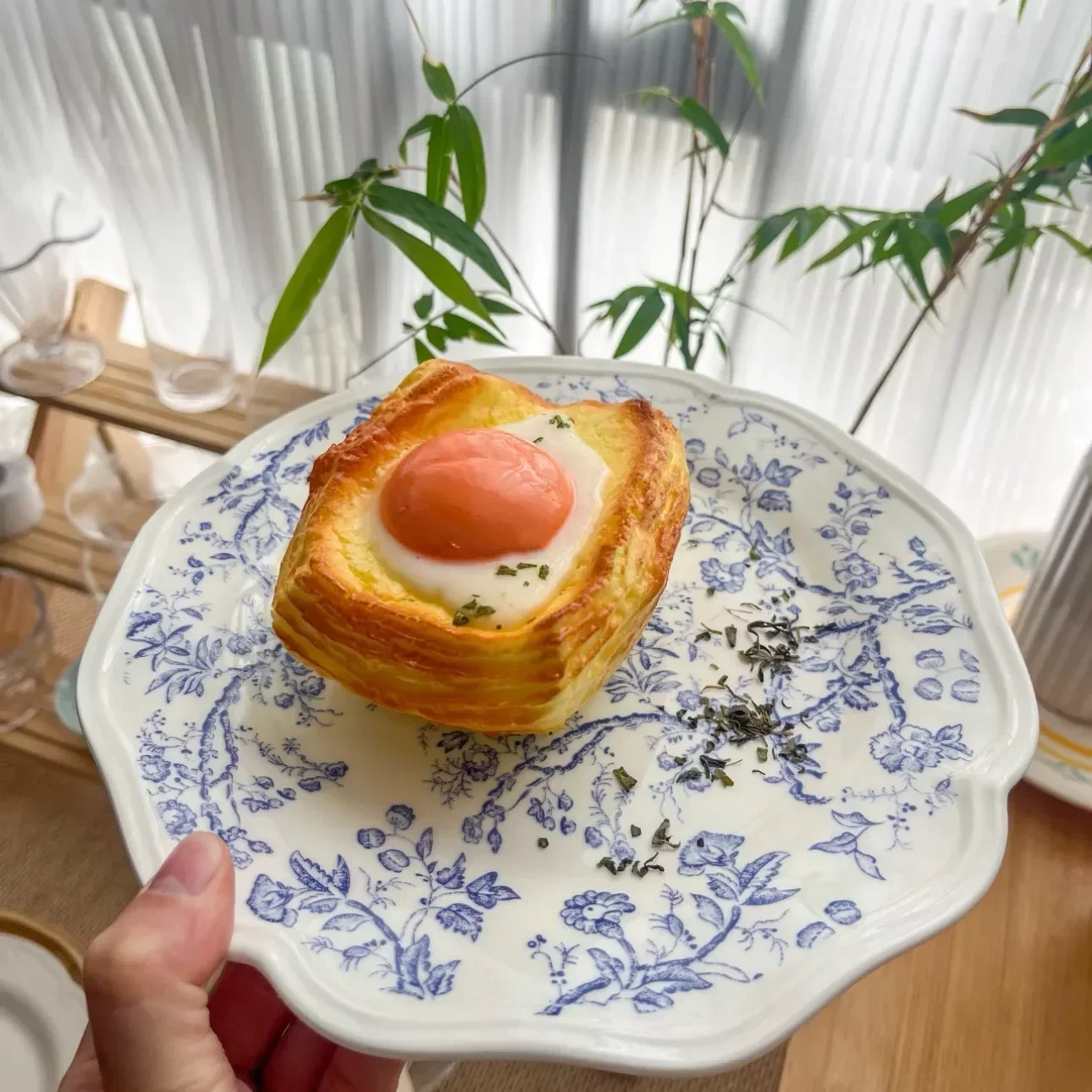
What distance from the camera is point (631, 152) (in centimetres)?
84

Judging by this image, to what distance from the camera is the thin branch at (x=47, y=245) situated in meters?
0.91

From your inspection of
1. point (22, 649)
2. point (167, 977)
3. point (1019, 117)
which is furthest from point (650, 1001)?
point (22, 649)

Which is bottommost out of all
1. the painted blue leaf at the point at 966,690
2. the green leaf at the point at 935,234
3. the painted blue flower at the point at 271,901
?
the painted blue flower at the point at 271,901

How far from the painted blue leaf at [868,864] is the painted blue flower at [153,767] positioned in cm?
37

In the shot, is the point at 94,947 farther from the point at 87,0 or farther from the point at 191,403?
the point at 87,0

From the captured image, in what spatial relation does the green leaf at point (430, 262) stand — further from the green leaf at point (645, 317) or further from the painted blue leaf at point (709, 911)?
the painted blue leaf at point (709, 911)

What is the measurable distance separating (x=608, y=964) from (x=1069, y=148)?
0.54 meters

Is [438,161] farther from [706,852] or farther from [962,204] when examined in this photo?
[706,852]

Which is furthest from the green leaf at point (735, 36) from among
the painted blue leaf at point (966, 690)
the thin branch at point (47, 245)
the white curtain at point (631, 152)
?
the thin branch at point (47, 245)

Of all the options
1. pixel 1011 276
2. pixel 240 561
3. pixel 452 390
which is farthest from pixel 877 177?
pixel 240 561

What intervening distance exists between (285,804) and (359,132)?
2.08 feet

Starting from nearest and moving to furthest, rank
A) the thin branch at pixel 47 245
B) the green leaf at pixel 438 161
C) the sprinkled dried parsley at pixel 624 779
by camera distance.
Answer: the sprinkled dried parsley at pixel 624 779
the green leaf at pixel 438 161
the thin branch at pixel 47 245

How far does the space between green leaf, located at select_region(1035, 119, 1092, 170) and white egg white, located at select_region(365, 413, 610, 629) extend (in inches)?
13.0

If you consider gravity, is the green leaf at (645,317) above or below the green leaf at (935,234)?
below
